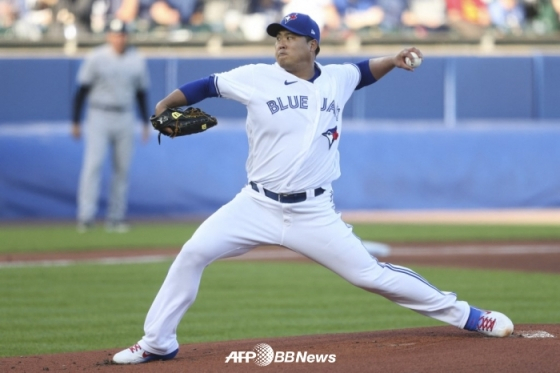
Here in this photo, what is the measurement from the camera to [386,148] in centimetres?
1509

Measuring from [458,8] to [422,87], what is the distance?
2.00 m

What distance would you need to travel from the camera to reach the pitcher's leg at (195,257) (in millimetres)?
5023

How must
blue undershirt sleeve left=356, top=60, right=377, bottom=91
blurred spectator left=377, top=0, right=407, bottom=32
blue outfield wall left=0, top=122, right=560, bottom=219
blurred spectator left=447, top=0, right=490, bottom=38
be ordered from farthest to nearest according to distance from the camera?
blurred spectator left=377, top=0, right=407, bottom=32
blurred spectator left=447, top=0, right=490, bottom=38
blue outfield wall left=0, top=122, right=560, bottom=219
blue undershirt sleeve left=356, top=60, right=377, bottom=91

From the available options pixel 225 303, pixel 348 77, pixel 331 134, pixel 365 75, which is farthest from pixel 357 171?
pixel 331 134

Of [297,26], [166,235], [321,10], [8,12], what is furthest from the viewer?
[8,12]

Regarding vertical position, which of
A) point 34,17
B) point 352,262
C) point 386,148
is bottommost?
point 386,148

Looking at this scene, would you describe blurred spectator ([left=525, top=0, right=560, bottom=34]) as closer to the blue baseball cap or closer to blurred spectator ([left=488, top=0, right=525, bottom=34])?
blurred spectator ([left=488, top=0, right=525, bottom=34])

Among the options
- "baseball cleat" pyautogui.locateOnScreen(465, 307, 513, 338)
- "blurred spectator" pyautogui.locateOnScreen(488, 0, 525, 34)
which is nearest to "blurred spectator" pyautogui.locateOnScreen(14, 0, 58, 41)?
"blurred spectator" pyautogui.locateOnScreen(488, 0, 525, 34)

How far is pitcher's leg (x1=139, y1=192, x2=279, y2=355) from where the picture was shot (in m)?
5.02

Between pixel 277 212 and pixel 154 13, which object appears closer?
pixel 277 212

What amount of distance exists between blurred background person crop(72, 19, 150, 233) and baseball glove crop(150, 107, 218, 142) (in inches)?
302

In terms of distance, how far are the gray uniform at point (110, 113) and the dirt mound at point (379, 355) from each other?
7.25 metres

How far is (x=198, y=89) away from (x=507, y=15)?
46.9ft

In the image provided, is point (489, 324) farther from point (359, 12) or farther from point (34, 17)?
point (34, 17)
